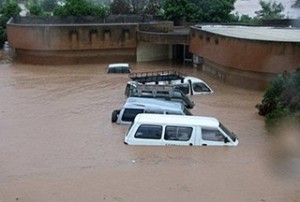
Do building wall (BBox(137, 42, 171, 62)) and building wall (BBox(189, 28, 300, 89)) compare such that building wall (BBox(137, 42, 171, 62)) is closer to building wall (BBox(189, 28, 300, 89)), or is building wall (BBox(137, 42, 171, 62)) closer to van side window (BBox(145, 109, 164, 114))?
building wall (BBox(189, 28, 300, 89))

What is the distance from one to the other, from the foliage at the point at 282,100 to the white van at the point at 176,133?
3.38 m

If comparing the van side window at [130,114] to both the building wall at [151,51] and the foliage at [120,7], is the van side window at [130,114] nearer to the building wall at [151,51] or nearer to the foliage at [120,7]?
the building wall at [151,51]

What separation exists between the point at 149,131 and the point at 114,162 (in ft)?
4.50

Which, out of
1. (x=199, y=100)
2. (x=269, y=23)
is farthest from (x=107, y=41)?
(x=199, y=100)

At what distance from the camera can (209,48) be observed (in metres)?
29.1

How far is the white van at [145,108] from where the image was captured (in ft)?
55.0

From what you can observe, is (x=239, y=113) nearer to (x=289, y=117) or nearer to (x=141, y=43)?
(x=289, y=117)

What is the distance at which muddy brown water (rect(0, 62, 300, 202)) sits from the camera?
11742mm

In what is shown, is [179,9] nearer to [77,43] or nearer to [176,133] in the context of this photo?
[77,43]

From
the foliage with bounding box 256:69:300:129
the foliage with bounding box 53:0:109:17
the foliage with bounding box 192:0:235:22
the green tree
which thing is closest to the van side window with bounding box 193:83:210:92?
the foliage with bounding box 256:69:300:129

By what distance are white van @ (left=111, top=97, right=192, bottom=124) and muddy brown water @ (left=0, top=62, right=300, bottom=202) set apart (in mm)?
333

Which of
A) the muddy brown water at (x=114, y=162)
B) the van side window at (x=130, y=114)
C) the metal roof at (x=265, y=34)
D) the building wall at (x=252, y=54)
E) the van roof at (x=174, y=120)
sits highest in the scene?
the metal roof at (x=265, y=34)

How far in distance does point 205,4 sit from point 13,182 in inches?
1159

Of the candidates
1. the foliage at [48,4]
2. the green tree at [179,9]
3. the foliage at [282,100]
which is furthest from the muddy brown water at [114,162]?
the foliage at [48,4]
